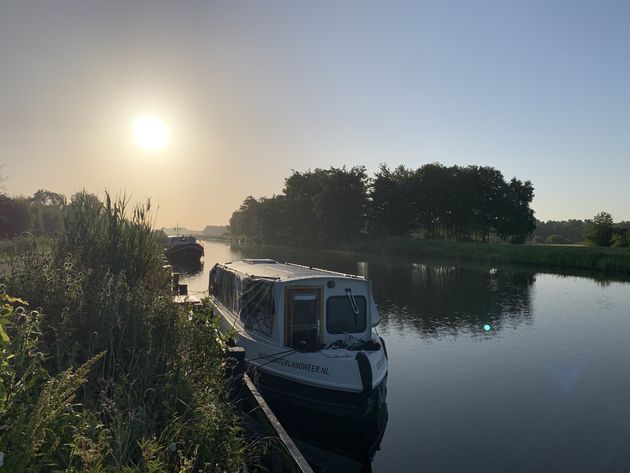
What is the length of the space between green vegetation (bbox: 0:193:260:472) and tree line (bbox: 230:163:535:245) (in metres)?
70.2

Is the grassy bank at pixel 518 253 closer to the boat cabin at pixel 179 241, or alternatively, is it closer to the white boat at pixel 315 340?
the boat cabin at pixel 179 241

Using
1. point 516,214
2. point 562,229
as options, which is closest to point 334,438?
point 516,214

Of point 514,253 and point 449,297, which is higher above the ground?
point 514,253

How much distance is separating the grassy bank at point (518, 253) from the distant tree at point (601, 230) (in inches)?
206

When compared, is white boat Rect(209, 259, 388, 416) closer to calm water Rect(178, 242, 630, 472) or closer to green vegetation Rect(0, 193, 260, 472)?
calm water Rect(178, 242, 630, 472)

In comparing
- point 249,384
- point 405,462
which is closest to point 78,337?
point 249,384

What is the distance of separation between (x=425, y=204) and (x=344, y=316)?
66.7 meters

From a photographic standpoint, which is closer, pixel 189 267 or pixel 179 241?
pixel 189 267

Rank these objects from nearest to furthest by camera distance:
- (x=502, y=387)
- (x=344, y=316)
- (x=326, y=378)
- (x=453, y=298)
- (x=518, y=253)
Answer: (x=326, y=378), (x=344, y=316), (x=502, y=387), (x=453, y=298), (x=518, y=253)

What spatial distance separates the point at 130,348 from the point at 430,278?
35750mm

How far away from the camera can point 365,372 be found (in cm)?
1007

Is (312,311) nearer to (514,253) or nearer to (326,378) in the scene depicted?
(326,378)

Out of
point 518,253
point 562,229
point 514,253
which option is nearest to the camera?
point 518,253

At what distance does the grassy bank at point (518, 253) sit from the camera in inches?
1736
